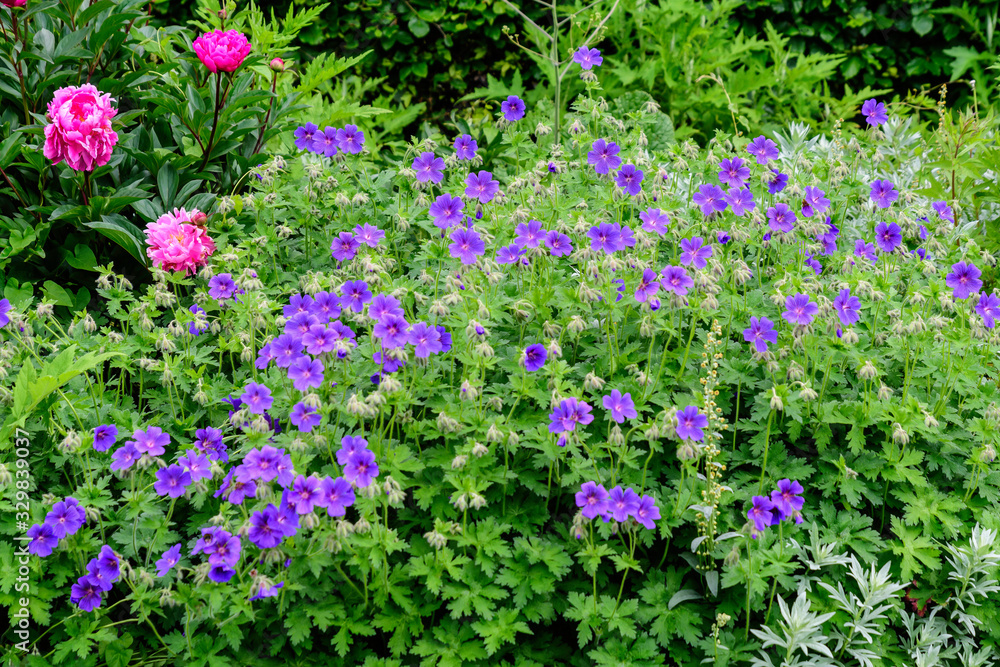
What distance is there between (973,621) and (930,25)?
554cm

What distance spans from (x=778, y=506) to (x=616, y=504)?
48cm

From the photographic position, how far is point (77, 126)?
3029mm

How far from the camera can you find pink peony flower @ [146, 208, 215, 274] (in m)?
3.12

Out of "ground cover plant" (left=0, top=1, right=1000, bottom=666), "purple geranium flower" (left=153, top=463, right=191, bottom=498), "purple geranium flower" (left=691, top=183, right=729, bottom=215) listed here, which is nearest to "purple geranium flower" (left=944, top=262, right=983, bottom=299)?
"ground cover plant" (left=0, top=1, right=1000, bottom=666)

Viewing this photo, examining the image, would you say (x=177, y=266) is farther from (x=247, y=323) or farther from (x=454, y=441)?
(x=454, y=441)

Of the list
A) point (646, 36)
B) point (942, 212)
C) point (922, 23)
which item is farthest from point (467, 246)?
point (922, 23)

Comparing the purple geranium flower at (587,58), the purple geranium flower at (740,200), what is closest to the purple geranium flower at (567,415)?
the purple geranium flower at (740,200)

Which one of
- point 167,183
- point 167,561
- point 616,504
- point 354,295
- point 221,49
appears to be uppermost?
point 221,49

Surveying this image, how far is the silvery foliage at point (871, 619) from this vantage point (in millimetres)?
2385

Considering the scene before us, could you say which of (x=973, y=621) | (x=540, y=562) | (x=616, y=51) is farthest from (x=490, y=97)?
(x=973, y=621)

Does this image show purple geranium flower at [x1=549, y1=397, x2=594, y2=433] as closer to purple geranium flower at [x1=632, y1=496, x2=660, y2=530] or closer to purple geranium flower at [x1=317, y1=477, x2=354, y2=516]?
purple geranium flower at [x1=632, y1=496, x2=660, y2=530]

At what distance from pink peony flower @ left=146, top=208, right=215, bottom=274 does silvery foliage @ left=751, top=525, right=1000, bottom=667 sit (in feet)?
7.90

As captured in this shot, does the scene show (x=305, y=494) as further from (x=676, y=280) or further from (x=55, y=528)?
(x=676, y=280)

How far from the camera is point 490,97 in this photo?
18.1 feet
